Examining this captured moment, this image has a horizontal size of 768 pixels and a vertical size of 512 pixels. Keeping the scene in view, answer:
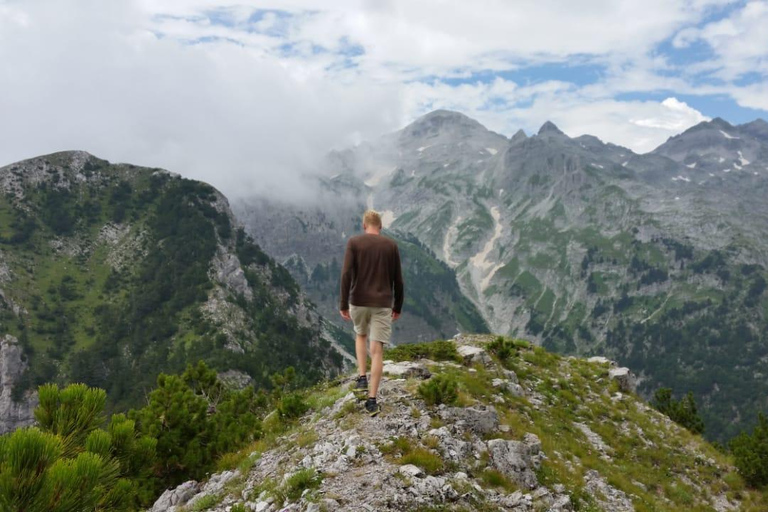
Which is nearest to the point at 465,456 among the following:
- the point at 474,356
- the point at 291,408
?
the point at 291,408

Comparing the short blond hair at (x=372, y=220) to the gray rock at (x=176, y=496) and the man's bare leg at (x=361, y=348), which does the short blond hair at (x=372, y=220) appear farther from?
the gray rock at (x=176, y=496)

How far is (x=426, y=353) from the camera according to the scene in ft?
81.8

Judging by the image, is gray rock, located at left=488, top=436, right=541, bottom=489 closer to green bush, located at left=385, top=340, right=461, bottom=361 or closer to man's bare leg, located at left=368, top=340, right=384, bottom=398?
man's bare leg, located at left=368, top=340, right=384, bottom=398

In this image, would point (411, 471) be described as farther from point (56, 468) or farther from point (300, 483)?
point (56, 468)

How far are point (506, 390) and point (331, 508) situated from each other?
571 inches

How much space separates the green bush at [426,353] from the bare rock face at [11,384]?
193510 millimetres

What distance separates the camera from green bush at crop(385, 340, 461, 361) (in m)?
24.3

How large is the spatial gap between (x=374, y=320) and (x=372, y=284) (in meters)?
1.12

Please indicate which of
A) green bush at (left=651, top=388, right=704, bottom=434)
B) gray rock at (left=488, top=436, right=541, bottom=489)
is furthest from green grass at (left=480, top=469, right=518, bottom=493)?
green bush at (left=651, top=388, right=704, bottom=434)

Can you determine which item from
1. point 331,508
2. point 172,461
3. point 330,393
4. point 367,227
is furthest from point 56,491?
point 330,393

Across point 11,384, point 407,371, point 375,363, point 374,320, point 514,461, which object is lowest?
point 11,384

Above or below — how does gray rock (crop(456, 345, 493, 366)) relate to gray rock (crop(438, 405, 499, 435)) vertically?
below

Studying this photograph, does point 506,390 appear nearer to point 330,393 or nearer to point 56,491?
point 330,393

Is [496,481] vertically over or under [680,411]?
over
